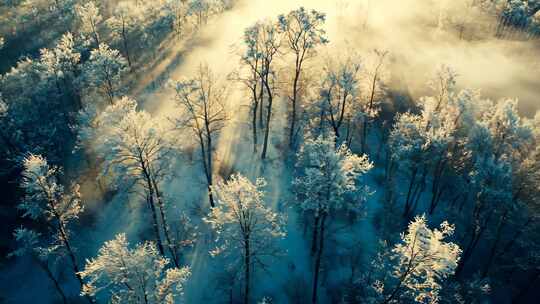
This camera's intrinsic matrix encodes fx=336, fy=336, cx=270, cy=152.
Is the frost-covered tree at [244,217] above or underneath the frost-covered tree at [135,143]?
underneath

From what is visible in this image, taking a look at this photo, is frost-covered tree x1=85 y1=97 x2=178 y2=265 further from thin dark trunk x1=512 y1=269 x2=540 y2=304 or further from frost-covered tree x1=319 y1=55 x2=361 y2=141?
thin dark trunk x1=512 y1=269 x2=540 y2=304

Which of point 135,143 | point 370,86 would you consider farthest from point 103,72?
point 370,86

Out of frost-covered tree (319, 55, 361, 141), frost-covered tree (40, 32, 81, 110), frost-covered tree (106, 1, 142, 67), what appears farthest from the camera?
frost-covered tree (106, 1, 142, 67)

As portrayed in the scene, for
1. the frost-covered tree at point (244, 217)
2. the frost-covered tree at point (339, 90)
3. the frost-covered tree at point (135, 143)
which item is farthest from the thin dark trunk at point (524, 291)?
the frost-covered tree at point (135, 143)

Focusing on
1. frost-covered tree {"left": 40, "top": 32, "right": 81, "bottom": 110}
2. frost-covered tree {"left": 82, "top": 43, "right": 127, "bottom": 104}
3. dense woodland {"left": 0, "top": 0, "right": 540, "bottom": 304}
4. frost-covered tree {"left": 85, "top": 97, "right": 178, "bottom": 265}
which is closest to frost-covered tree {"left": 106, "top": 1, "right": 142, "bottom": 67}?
dense woodland {"left": 0, "top": 0, "right": 540, "bottom": 304}

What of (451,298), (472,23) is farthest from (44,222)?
(472,23)

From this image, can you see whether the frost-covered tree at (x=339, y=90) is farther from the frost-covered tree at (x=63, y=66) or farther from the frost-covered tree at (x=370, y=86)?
the frost-covered tree at (x=63, y=66)

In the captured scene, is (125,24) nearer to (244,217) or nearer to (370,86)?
(370,86)
